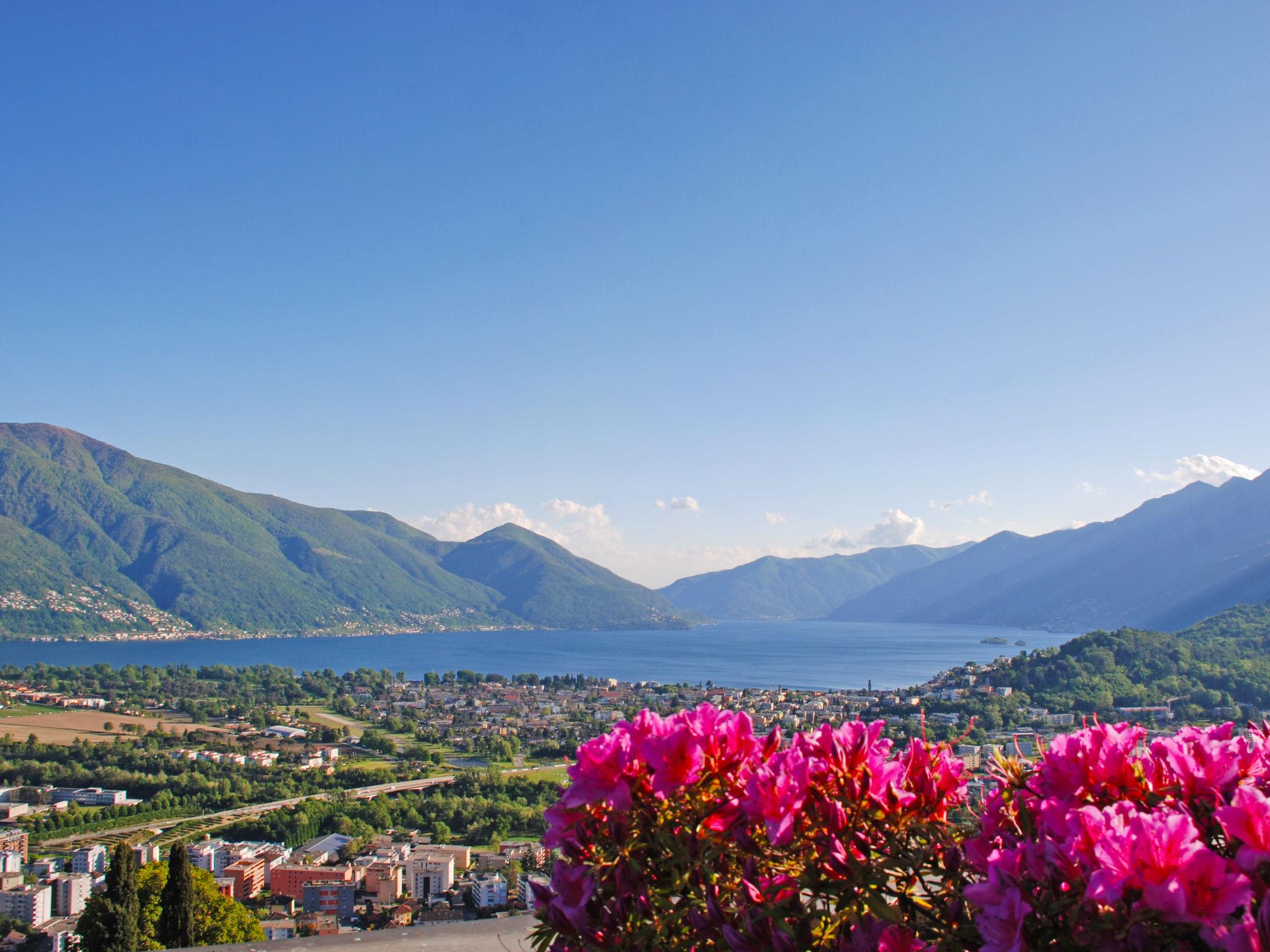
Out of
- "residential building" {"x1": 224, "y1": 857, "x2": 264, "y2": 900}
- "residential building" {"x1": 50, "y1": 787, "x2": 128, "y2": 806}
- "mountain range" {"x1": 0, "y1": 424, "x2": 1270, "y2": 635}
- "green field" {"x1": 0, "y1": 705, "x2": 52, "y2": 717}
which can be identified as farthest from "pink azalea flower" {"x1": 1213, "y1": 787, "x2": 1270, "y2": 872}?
"mountain range" {"x1": 0, "y1": 424, "x2": 1270, "y2": 635}

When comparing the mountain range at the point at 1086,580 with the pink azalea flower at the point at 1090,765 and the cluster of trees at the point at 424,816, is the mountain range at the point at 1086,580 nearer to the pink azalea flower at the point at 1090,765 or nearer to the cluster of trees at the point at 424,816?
the cluster of trees at the point at 424,816

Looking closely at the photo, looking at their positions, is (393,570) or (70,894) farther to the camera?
(393,570)

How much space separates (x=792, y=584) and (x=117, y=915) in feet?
482

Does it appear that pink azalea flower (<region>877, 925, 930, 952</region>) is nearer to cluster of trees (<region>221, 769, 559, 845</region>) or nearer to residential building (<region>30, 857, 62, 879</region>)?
cluster of trees (<region>221, 769, 559, 845</region>)

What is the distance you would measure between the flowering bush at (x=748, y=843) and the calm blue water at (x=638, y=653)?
34696 mm

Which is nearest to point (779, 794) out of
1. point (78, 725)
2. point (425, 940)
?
point (425, 940)

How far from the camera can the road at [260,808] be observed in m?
14.4

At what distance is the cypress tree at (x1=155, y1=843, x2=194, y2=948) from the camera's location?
518cm

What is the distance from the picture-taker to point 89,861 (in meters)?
11.8

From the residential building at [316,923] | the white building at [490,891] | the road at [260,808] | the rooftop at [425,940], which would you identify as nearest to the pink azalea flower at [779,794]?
the rooftop at [425,940]

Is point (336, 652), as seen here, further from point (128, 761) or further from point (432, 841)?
point (432, 841)

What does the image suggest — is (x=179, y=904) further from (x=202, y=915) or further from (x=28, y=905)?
(x=28, y=905)

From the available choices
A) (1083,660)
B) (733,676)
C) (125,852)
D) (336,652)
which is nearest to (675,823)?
(125,852)

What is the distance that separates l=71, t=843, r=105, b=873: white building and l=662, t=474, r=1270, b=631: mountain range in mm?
39913
